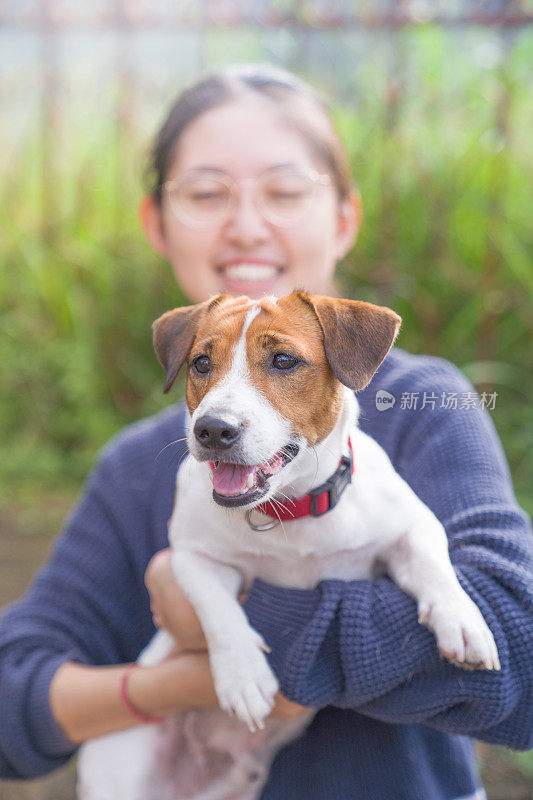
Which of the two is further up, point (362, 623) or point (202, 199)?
point (202, 199)

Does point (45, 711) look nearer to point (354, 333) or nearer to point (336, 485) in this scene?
point (336, 485)

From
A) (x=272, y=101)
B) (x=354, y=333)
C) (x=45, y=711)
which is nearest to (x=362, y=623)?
(x=354, y=333)

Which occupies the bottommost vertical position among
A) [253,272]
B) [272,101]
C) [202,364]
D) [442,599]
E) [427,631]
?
[427,631]

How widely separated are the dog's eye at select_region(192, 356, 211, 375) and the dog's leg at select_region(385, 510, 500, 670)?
0.58 metres

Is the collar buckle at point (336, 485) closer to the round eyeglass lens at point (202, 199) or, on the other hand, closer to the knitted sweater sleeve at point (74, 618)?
the round eyeglass lens at point (202, 199)

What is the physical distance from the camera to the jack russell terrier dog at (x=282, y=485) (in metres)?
1.44

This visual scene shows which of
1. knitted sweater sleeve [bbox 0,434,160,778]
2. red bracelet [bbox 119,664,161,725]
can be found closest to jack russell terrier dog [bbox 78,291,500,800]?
red bracelet [bbox 119,664,161,725]

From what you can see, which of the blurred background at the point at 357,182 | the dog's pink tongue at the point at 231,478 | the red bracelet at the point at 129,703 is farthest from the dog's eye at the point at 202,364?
the red bracelet at the point at 129,703

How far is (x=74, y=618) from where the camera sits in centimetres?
231

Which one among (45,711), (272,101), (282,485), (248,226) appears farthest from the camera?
(45,711)

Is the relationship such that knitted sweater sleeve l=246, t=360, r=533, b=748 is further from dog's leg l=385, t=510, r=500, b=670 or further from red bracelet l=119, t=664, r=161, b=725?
red bracelet l=119, t=664, r=161, b=725

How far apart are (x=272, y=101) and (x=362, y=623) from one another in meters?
1.39

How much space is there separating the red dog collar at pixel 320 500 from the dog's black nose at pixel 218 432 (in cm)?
26

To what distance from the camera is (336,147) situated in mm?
2221
